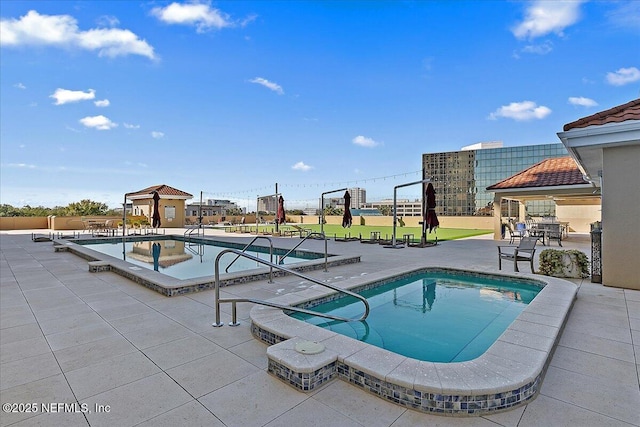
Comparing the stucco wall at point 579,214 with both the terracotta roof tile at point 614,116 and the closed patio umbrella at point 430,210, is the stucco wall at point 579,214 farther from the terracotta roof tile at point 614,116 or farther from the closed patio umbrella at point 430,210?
the terracotta roof tile at point 614,116

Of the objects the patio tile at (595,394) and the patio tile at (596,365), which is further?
the patio tile at (596,365)

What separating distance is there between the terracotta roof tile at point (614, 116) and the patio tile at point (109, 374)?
691 centimetres

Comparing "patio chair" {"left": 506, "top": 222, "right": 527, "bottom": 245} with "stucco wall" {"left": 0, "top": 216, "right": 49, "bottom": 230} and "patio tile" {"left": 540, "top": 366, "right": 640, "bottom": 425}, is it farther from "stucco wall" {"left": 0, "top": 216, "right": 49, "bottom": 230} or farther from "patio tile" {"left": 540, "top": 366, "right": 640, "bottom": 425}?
"stucco wall" {"left": 0, "top": 216, "right": 49, "bottom": 230}

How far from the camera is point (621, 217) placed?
530 cm

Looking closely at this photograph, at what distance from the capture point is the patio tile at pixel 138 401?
6.76 feet

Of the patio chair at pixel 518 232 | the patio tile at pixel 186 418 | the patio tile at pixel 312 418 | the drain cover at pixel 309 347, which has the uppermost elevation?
the patio chair at pixel 518 232

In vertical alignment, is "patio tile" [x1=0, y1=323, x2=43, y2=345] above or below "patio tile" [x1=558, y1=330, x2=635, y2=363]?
above

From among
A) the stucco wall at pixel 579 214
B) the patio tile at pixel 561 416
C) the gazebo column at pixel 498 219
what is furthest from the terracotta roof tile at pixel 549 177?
the patio tile at pixel 561 416

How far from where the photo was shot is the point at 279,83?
17.9 m

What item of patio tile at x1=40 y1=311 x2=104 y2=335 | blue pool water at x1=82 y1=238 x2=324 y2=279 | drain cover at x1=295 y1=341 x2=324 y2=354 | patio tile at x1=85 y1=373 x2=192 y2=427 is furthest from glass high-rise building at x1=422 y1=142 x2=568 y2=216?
patio tile at x1=85 y1=373 x2=192 y2=427

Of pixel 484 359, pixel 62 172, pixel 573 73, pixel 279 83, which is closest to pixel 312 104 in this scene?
pixel 279 83

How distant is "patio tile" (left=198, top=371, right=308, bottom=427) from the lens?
2.05 m

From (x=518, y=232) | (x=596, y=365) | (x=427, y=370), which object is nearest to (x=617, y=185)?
(x=596, y=365)

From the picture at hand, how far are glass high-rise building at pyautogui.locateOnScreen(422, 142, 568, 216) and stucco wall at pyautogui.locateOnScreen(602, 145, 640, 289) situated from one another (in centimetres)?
4978
